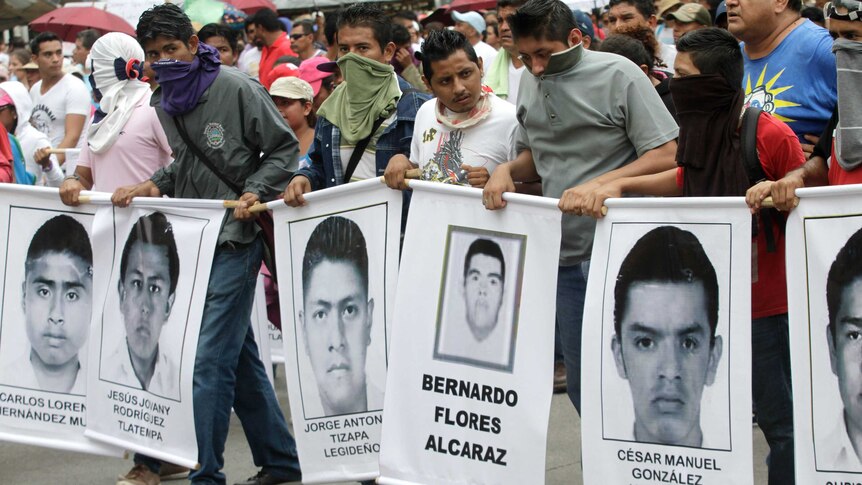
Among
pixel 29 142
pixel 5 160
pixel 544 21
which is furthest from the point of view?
pixel 29 142

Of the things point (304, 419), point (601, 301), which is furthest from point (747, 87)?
point (304, 419)

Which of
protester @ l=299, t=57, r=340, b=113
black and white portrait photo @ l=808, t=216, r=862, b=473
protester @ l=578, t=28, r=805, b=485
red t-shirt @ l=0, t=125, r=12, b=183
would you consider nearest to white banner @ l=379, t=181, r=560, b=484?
protester @ l=578, t=28, r=805, b=485

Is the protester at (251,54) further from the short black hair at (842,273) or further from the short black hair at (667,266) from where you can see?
the short black hair at (842,273)

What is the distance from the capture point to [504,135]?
517 centimetres

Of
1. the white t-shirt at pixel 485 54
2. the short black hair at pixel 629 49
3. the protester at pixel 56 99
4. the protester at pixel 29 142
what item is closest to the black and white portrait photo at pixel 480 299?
the short black hair at pixel 629 49

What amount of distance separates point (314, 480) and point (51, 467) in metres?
1.93

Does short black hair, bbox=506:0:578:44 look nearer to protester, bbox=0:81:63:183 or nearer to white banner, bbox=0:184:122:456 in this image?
white banner, bbox=0:184:122:456

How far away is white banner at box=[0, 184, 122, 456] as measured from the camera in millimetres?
6109

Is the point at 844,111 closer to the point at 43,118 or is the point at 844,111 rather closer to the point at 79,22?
the point at 43,118

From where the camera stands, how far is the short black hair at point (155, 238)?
578cm

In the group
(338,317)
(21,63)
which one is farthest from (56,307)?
(21,63)

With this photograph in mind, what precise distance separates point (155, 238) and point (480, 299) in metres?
1.82

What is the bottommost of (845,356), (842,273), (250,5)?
(845,356)

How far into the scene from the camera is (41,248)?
6199 mm
